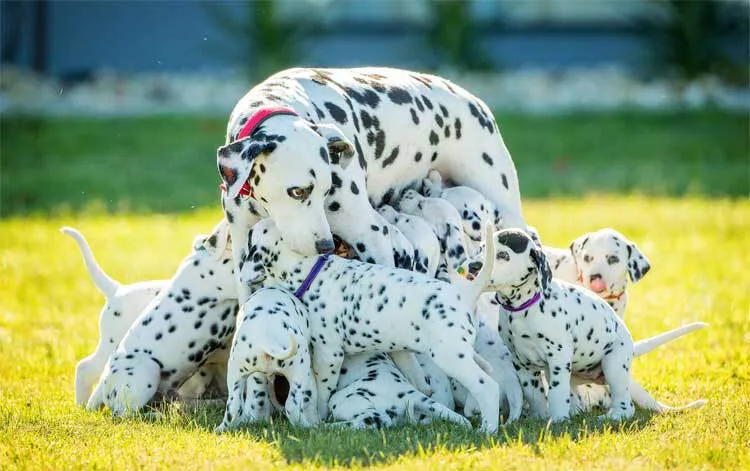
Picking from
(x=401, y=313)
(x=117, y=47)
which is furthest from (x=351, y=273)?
(x=117, y=47)

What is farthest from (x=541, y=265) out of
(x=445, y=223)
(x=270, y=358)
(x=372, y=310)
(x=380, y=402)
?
(x=270, y=358)

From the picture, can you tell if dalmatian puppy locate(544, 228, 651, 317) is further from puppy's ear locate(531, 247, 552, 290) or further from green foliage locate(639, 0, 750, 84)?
green foliage locate(639, 0, 750, 84)

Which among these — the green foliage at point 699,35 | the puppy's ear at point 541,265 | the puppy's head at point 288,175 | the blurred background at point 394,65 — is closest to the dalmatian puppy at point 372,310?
the puppy's head at point 288,175

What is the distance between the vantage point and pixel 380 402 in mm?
6836

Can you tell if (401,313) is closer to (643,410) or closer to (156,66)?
(643,410)

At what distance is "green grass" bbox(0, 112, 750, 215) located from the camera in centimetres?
1781

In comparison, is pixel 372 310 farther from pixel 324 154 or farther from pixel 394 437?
pixel 324 154

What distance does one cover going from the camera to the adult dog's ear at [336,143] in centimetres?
714

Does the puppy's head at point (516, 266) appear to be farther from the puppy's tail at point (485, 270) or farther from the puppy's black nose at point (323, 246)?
the puppy's black nose at point (323, 246)

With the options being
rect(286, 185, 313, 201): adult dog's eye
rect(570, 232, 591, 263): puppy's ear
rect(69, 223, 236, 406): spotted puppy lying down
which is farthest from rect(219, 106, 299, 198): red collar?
rect(570, 232, 591, 263): puppy's ear

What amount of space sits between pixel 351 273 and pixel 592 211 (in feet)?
31.6

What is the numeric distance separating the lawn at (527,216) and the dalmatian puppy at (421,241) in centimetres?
132

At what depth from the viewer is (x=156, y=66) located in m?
26.4

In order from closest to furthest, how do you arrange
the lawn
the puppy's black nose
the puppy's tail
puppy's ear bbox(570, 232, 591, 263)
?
1. the lawn
2. the puppy's tail
3. the puppy's black nose
4. puppy's ear bbox(570, 232, 591, 263)
